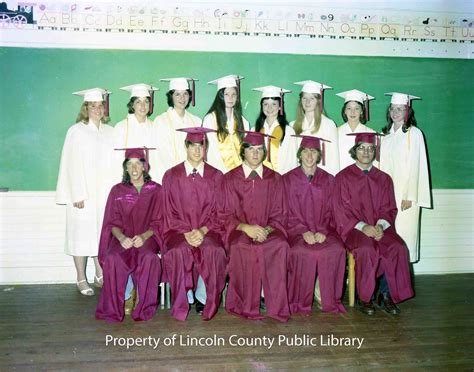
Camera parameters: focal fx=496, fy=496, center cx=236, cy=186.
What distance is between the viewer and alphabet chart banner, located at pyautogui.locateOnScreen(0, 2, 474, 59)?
4.86 meters

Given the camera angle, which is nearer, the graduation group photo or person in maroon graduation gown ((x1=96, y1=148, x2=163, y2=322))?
the graduation group photo

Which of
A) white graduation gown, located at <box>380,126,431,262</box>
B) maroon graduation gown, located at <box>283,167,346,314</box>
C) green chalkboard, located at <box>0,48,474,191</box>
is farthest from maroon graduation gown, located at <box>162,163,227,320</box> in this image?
white graduation gown, located at <box>380,126,431,262</box>

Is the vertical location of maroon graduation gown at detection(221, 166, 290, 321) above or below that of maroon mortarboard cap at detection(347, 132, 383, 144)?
below

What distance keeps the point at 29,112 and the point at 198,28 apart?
1.88 m

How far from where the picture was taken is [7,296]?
15.3 ft

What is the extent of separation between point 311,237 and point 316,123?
4.11ft

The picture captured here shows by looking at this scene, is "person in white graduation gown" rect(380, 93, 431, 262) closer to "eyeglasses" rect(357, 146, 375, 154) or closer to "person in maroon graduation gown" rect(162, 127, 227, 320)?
"eyeglasses" rect(357, 146, 375, 154)

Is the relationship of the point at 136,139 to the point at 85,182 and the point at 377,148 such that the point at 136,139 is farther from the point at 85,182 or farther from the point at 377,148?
the point at 377,148

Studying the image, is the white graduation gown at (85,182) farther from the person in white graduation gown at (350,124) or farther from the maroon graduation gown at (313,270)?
the person in white graduation gown at (350,124)

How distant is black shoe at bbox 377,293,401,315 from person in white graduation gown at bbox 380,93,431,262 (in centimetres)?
76

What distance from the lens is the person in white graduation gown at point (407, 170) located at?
16.1ft

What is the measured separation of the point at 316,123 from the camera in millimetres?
4895

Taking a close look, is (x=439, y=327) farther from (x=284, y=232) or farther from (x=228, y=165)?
(x=228, y=165)

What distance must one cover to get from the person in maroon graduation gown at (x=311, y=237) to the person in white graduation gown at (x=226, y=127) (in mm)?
597
